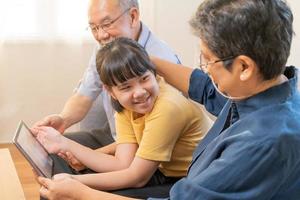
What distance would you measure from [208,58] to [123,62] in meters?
0.45

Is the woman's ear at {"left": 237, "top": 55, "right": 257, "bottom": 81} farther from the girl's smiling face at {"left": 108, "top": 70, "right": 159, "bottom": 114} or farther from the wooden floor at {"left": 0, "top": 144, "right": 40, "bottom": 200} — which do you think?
the wooden floor at {"left": 0, "top": 144, "right": 40, "bottom": 200}

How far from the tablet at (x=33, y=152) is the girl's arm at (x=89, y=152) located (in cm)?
5

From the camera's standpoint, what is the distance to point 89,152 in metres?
1.54

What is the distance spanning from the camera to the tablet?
1.30 m

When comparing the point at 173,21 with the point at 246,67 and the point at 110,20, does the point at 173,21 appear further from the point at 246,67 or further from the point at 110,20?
the point at 246,67

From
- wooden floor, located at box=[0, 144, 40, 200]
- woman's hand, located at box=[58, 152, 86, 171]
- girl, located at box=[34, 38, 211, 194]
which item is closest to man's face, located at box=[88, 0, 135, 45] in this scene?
girl, located at box=[34, 38, 211, 194]

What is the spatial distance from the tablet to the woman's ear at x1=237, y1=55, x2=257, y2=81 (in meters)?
0.65

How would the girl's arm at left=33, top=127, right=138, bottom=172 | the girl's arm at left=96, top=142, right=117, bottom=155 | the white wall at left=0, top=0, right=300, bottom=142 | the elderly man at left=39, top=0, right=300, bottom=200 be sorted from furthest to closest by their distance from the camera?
the white wall at left=0, top=0, right=300, bottom=142 < the girl's arm at left=96, top=142, right=117, bottom=155 < the girl's arm at left=33, top=127, right=138, bottom=172 < the elderly man at left=39, top=0, right=300, bottom=200

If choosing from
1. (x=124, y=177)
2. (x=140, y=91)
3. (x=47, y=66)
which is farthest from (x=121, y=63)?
(x=47, y=66)

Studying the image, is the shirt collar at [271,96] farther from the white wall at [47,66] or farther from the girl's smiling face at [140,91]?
the white wall at [47,66]

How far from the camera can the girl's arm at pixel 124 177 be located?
137 centimetres

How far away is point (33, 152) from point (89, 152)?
213mm

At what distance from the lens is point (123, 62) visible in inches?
54.0

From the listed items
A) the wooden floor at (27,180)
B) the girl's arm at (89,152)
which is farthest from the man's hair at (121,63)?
the wooden floor at (27,180)
